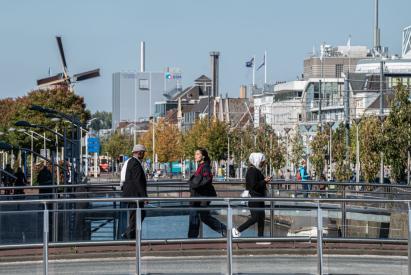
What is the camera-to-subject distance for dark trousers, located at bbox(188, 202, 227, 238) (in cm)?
2006

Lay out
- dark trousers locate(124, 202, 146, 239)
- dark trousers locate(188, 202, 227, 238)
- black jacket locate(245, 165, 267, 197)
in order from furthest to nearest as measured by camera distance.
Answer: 1. black jacket locate(245, 165, 267, 197)
2. dark trousers locate(188, 202, 227, 238)
3. dark trousers locate(124, 202, 146, 239)

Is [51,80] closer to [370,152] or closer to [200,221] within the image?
[370,152]

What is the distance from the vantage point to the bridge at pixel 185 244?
64.9ft

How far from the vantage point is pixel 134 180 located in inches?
960

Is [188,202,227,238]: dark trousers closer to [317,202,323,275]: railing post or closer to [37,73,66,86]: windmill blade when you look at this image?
[317,202,323,275]: railing post

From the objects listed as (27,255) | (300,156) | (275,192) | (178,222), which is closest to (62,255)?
(27,255)

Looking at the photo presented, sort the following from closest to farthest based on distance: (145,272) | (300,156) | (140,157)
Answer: (145,272)
(140,157)
(300,156)

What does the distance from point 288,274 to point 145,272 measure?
209 cm

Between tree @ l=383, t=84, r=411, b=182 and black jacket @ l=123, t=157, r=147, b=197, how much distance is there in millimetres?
48158

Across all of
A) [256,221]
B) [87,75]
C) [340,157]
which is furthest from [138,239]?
[87,75]

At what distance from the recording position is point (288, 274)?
1984 centimetres

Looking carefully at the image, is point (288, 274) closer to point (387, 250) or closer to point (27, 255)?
point (387, 250)

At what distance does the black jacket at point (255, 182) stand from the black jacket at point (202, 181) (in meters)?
0.80

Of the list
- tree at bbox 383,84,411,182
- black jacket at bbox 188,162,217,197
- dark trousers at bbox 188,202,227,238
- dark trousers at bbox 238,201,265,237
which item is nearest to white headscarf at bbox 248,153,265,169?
black jacket at bbox 188,162,217,197
